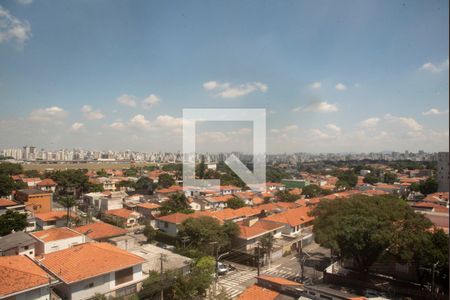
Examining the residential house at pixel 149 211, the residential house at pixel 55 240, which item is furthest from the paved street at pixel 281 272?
the residential house at pixel 149 211

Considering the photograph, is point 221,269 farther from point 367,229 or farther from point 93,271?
point 367,229

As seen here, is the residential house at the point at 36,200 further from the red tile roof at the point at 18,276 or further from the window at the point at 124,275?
the window at the point at 124,275

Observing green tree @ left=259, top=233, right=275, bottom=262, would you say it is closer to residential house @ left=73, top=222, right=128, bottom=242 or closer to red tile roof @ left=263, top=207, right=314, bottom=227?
red tile roof @ left=263, top=207, right=314, bottom=227

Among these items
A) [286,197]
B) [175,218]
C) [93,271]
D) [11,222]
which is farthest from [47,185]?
[93,271]

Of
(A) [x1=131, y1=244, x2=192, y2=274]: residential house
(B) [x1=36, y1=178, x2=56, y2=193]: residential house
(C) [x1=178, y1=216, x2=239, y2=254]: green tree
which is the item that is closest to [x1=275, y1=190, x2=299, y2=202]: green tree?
(C) [x1=178, y1=216, x2=239, y2=254]: green tree

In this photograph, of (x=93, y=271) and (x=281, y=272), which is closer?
(x=93, y=271)

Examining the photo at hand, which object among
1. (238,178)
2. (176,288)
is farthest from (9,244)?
(238,178)
